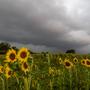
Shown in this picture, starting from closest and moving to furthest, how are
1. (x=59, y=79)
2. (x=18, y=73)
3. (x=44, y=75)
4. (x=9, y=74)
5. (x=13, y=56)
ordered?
(x=18, y=73) < (x=13, y=56) < (x=9, y=74) < (x=59, y=79) < (x=44, y=75)

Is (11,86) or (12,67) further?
(11,86)

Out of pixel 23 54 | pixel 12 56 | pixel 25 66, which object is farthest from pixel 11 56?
pixel 25 66

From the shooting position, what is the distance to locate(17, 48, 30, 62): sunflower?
25.5 ft

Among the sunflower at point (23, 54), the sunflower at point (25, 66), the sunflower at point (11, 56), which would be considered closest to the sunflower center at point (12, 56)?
the sunflower at point (11, 56)

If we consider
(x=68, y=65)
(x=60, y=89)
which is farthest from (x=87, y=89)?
(x=68, y=65)

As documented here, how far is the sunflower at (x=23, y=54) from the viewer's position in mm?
7770

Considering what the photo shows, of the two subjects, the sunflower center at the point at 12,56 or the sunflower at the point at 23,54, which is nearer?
the sunflower at the point at 23,54

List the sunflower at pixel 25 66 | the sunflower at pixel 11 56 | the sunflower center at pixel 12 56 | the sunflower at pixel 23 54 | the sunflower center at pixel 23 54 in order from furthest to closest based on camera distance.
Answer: the sunflower center at pixel 12 56 < the sunflower at pixel 11 56 < the sunflower center at pixel 23 54 < the sunflower at pixel 23 54 < the sunflower at pixel 25 66

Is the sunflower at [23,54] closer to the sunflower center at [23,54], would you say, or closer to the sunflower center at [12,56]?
the sunflower center at [23,54]

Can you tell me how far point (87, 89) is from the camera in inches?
351

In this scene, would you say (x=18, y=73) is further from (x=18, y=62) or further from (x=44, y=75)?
(x=44, y=75)

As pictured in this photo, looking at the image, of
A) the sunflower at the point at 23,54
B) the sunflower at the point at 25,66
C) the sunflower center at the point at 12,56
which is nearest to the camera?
the sunflower at the point at 25,66

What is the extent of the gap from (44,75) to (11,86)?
159cm

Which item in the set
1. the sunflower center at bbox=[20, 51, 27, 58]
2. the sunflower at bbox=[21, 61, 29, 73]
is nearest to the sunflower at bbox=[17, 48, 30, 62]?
the sunflower center at bbox=[20, 51, 27, 58]
